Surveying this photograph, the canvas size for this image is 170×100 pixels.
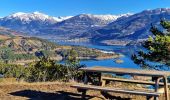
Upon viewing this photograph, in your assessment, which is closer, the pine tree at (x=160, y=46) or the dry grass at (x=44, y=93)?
the dry grass at (x=44, y=93)

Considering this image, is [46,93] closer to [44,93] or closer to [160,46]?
[44,93]

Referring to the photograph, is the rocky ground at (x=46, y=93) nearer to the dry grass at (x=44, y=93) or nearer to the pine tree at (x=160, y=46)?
the dry grass at (x=44, y=93)

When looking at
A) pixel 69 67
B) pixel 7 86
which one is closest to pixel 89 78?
pixel 7 86

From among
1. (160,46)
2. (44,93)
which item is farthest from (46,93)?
(160,46)

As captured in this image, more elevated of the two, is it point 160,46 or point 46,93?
point 160,46

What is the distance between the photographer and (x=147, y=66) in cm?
3891

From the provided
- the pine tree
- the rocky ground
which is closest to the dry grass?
the rocky ground

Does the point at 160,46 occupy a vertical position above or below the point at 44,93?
above

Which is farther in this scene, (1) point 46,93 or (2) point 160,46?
(2) point 160,46

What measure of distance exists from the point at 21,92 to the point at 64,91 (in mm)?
1889

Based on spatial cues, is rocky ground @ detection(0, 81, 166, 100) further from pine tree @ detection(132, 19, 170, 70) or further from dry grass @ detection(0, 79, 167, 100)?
pine tree @ detection(132, 19, 170, 70)

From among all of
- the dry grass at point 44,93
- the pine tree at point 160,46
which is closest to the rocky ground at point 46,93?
the dry grass at point 44,93

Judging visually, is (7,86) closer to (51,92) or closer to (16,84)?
(16,84)

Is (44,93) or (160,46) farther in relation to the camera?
(160,46)
